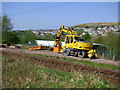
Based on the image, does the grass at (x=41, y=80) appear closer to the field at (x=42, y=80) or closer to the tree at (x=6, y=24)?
the field at (x=42, y=80)

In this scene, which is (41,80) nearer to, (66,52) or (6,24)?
(66,52)

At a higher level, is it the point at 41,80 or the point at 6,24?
the point at 6,24

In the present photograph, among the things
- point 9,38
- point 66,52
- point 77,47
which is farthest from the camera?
point 9,38

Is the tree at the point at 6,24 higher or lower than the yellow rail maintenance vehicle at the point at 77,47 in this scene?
higher

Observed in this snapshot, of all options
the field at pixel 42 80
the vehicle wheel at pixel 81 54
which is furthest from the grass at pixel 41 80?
the vehicle wheel at pixel 81 54

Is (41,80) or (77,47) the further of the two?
(77,47)

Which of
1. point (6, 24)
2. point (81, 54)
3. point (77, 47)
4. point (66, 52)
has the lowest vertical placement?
point (81, 54)

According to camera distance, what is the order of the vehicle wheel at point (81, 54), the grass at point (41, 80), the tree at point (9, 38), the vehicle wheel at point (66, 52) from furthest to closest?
the tree at point (9, 38), the vehicle wheel at point (66, 52), the vehicle wheel at point (81, 54), the grass at point (41, 80)

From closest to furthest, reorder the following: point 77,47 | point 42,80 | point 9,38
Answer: point 42,80
point 77,47
point 9,38

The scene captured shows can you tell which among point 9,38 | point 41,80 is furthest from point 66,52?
point 9,38

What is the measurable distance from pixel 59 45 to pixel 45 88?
20.2 meters

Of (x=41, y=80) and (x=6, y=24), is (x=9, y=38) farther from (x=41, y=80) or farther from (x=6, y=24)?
(x=41, y=80)

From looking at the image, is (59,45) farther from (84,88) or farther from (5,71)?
(84,88)

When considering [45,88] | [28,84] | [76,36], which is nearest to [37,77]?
[28,84]
